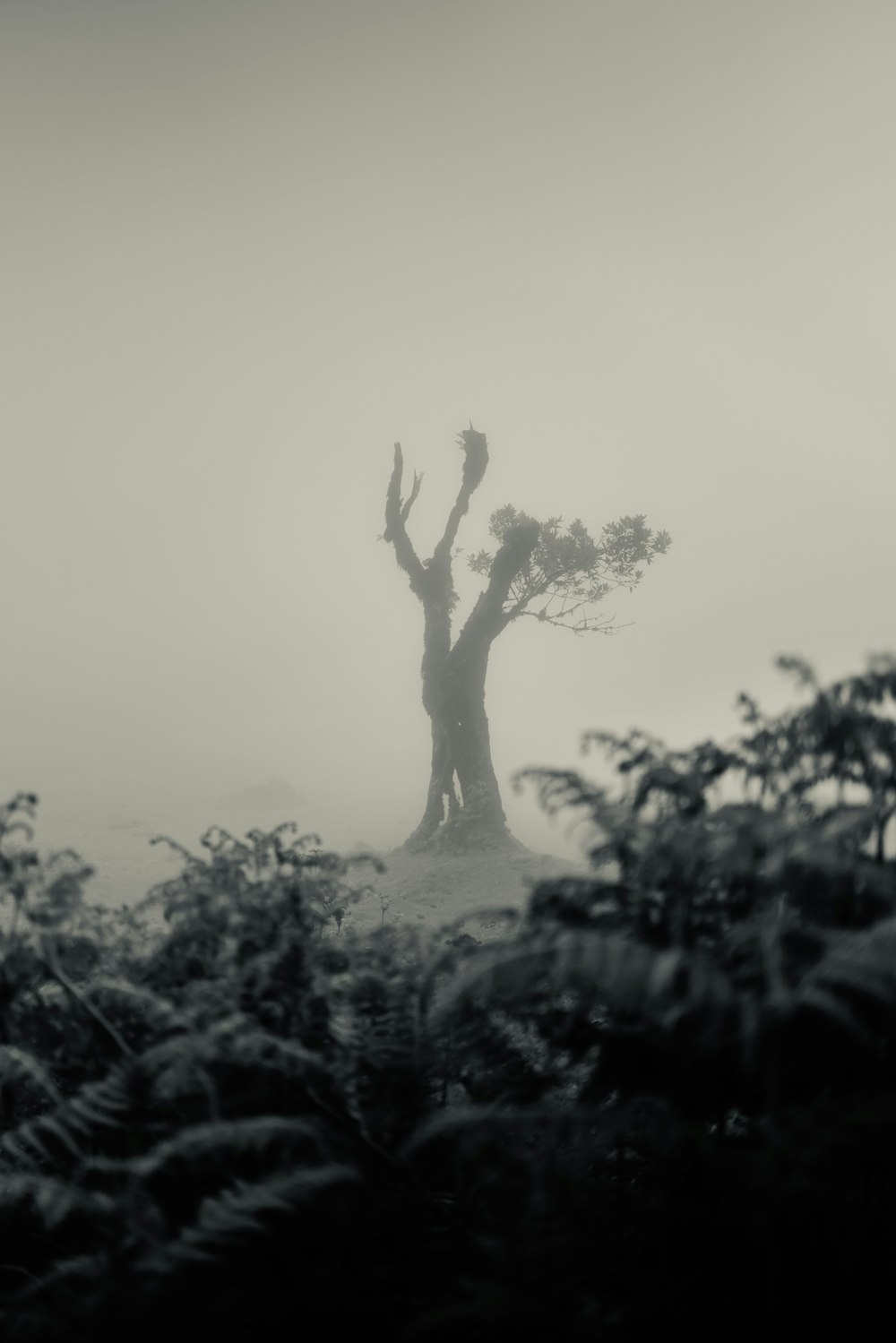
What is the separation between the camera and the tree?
19.0m

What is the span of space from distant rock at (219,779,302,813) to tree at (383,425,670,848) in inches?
604

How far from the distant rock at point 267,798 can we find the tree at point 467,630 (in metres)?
15.3

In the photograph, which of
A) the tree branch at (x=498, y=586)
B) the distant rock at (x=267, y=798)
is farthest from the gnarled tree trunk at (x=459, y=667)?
the distant rock at (x=267, y=798)

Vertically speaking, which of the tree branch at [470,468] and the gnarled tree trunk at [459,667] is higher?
the tree branch at [470,468]

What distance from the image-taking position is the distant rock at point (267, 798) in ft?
113

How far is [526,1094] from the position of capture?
2523 mm

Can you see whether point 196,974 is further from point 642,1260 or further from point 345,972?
point 642,1260

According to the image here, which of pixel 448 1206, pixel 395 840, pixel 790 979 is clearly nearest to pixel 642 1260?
pixel 448 1206

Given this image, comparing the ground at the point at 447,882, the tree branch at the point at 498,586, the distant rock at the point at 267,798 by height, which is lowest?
the ground at the point at 447,882

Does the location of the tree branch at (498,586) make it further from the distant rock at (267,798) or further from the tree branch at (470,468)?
the distant rock at (267,798)

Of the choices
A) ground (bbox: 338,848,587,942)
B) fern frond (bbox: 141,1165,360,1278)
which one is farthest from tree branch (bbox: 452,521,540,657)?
fern frond (bbox: 141,1165,360,1278)

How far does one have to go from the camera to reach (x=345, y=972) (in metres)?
2.78

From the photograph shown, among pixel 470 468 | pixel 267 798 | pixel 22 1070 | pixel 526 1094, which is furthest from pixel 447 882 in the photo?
pixel 267 798

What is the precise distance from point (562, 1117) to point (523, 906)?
631 millimetres
